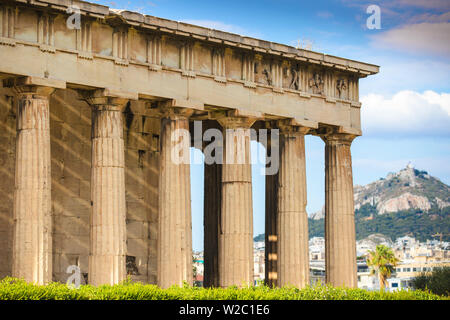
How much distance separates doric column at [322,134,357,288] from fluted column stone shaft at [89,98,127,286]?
13676 millimetres

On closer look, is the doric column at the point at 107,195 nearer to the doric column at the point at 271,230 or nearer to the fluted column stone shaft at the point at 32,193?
the fluted column stone shaft at the point at 32,193

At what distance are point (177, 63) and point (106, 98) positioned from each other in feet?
14.0

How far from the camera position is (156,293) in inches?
1499

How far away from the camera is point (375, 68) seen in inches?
2103

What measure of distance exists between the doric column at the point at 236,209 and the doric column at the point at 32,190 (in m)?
9.85

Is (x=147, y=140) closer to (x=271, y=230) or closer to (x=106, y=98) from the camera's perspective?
(x=271, y=230)

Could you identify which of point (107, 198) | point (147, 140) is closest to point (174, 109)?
point (107, 198)

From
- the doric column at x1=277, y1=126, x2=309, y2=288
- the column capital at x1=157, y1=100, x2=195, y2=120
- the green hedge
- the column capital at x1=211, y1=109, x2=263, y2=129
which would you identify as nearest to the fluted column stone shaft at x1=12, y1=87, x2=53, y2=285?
the green hedge

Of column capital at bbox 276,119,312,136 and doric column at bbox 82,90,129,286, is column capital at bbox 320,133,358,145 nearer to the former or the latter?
column capital at bbox 276,119,312,136

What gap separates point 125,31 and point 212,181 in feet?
41.9

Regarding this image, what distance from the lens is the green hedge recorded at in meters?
34.3

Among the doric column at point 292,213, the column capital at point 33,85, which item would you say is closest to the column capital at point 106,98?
the column capital at point 33,85

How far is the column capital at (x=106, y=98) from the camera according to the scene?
139ft
